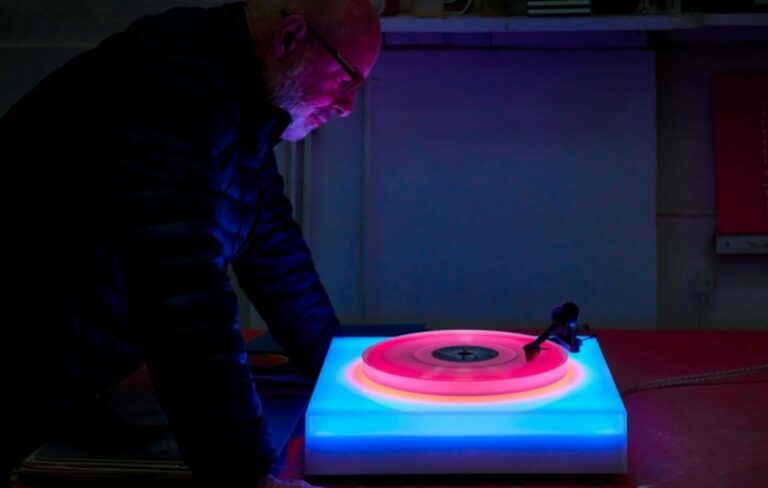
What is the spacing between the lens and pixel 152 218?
705 millimetres

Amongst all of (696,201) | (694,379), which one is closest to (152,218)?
(694,379)

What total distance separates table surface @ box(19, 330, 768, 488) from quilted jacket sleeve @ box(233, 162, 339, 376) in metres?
0.27

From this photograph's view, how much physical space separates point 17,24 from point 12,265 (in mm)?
1143

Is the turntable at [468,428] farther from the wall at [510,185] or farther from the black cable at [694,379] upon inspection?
the wall at [510,185]

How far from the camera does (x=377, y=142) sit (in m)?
1.75

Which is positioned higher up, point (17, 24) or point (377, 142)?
point (17, 24)

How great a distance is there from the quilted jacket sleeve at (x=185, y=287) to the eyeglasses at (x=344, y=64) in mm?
228

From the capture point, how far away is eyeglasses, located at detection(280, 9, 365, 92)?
91cm

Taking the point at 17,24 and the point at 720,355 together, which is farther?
the point at 17,24

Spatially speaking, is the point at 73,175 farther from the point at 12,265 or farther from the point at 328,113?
the point at 328,113

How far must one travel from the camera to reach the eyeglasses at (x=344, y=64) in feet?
2.99

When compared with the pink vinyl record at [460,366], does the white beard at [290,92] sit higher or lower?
higher

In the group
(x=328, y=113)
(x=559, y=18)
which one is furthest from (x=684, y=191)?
(x=328, y=113)

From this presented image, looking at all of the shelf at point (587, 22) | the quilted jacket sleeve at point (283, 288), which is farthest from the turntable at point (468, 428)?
the shelf at point (587, 22)
